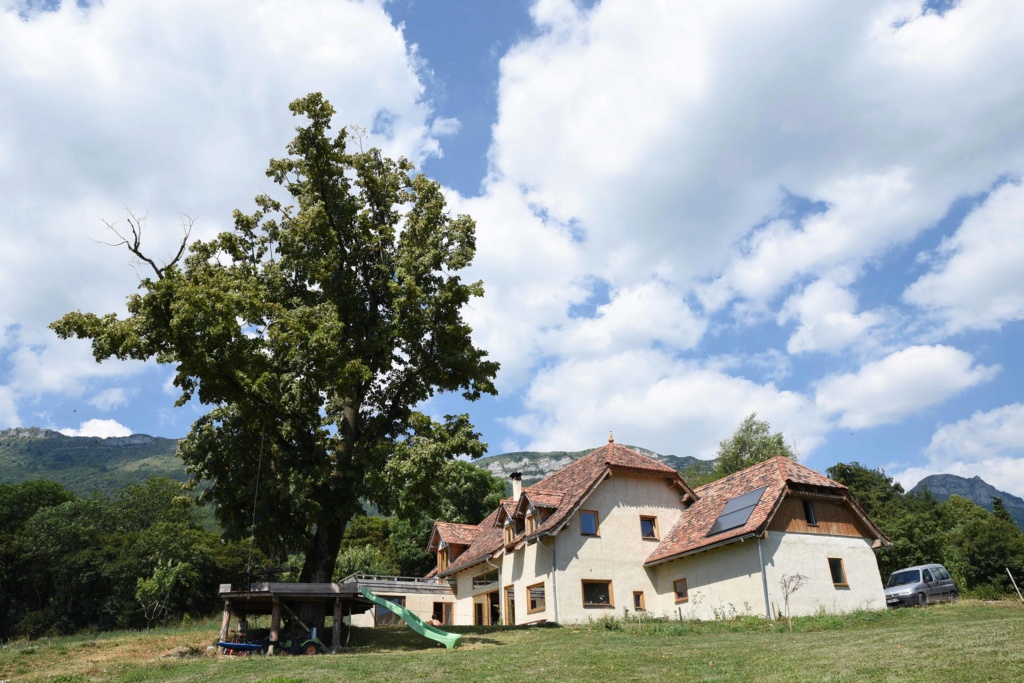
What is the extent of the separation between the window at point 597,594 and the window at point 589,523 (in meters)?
2.29

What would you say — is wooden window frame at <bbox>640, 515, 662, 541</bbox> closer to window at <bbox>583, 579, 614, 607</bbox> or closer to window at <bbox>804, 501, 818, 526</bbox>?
window at <bbox>583, 579, 614, 607</bbox>

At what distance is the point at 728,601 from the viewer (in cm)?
3089

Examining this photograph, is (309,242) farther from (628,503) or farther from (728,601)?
(728,601)

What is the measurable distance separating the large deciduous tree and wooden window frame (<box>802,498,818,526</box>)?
1533 centimetres

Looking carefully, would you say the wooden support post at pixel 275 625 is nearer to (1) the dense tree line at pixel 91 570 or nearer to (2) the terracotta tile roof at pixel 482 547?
(2) the terracotta tile roof at pixel 482 547

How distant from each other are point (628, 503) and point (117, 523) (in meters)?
64.3

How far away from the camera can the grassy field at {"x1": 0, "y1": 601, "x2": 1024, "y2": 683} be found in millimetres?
14891

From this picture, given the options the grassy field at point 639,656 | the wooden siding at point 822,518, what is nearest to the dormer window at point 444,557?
the grassy field at point 639,656

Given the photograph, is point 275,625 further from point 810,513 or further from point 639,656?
point 810,513

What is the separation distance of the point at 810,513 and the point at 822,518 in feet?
2.21

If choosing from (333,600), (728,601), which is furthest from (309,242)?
(728,601)

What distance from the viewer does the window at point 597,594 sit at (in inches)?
1346

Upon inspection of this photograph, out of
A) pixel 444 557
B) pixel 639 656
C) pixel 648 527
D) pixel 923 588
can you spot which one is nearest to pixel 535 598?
pixel 648 527

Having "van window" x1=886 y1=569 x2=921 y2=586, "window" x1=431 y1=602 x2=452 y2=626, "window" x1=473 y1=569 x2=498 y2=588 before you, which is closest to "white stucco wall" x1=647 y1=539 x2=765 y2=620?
"van window" x1=886 y1=569 x2=921 y2=586
